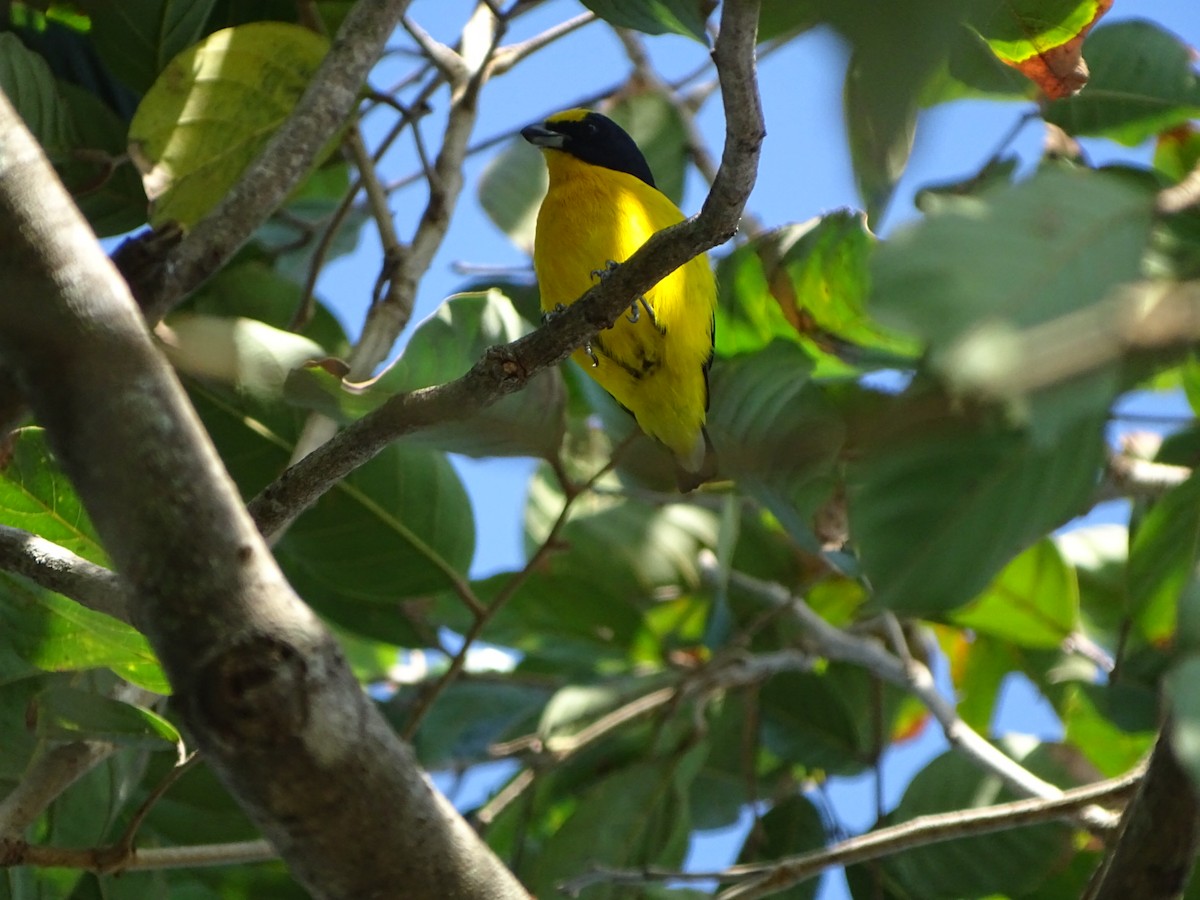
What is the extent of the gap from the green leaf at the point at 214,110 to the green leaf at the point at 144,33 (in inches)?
9.0

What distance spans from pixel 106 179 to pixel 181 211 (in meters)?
0.32

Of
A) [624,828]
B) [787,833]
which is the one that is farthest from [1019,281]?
[787,833]

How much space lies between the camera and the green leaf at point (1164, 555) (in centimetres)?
208

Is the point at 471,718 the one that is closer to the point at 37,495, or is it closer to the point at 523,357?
the point at 37,495

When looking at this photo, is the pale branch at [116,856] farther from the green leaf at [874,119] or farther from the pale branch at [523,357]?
the green leaf at [874,119]

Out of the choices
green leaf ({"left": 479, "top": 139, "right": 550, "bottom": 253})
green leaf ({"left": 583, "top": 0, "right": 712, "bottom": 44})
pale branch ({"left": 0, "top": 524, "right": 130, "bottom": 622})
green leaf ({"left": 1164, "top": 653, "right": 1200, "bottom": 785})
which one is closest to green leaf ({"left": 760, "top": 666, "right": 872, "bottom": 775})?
green leaf ({"left": 479, "top": 139, "right": 550, "bottom": 253})

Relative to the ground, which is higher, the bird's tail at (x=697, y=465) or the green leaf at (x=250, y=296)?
the green leaf at (x=250, y=296)

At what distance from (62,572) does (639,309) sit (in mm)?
1965

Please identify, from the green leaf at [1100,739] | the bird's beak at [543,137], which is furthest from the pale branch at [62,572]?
the bird's beak at [543,137]

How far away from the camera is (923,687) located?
288 cm

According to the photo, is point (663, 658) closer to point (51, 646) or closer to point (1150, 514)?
point (1150, 514)

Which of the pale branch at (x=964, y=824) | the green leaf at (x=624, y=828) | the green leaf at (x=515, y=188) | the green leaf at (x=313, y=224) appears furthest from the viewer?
the green leaf at (x=515, y=188)

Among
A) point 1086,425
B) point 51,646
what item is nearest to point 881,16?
point 1086,425

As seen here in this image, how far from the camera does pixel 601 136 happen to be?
13.1 feet
